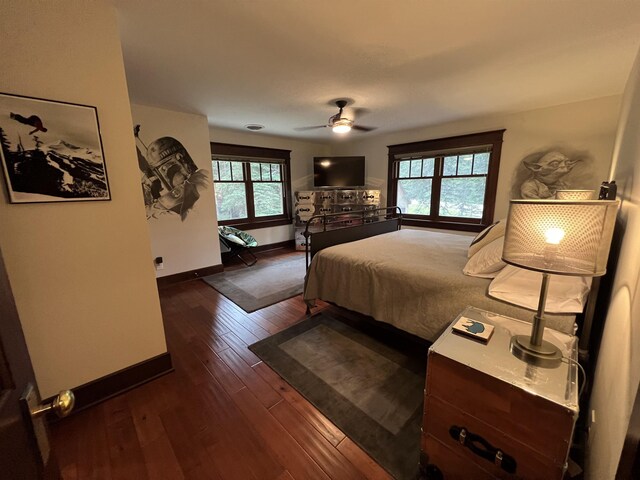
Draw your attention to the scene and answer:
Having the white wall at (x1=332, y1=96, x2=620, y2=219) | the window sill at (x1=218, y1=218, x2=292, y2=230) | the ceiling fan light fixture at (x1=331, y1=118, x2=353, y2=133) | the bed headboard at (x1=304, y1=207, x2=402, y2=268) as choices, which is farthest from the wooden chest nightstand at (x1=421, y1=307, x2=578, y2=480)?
the window sill at (x1=218, y1=218, x2=292, y2=230)

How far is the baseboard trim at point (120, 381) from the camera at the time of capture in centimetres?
166

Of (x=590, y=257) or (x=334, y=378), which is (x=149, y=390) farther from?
(x=590, y=257)

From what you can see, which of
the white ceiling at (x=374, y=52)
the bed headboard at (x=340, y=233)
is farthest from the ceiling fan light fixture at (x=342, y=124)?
the bed headboard at (x=340, y=233)

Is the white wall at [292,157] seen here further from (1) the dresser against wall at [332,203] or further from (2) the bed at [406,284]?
(2) the bed at [406,284]

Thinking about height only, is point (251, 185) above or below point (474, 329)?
above

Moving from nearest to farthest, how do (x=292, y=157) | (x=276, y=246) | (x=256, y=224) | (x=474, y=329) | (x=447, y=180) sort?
(x=474, y=329) < (x=447, y=180) < (x=256, y=224) < (x=292, y=157) < (x=276, y=246)

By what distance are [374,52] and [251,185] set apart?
11.7 feet

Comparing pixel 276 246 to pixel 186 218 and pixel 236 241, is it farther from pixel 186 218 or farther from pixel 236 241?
pixel 186 218

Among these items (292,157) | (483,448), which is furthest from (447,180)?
(483,448)

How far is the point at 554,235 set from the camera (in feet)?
3.00

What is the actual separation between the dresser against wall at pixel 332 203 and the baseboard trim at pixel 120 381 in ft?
12.3

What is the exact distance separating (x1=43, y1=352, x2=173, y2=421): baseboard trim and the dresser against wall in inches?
148

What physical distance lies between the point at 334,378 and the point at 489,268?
1.33 metres

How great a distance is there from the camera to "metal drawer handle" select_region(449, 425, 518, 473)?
102 centimetres
